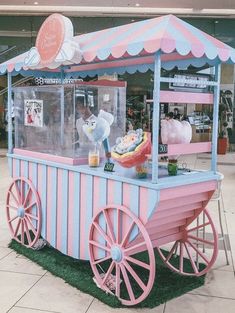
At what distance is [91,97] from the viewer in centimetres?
356

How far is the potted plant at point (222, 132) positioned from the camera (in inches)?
468

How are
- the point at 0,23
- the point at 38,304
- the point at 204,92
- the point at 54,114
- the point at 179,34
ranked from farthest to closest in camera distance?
the point at 0,23 < the point at 54,114 < the point at 204,92 < the point at 38,304 < the point at 179,34

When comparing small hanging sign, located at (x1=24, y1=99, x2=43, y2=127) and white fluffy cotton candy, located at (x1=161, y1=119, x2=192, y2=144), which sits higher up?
small hanging sign, located at (x1=24, y1=99, x2=43, y2=127)

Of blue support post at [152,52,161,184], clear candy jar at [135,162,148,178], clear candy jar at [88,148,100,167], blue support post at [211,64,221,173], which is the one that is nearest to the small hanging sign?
clear candy jar at [88,148,100,167]

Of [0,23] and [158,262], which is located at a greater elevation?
[0,23]

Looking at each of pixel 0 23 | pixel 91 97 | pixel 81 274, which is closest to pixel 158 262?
pixel 81 274

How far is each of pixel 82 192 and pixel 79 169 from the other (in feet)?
0.61

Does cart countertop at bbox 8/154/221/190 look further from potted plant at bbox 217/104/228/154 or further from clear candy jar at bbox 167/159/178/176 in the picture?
potted plant at bbox 217/104/228/154

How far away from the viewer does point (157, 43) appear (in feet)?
8.18

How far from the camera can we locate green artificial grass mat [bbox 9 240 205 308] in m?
2.96

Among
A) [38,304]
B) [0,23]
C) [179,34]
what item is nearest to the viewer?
[179,34]

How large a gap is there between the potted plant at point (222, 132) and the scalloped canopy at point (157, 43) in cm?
904

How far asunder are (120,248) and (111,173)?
54 cm

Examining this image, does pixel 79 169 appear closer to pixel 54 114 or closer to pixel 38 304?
pixel 54 114
